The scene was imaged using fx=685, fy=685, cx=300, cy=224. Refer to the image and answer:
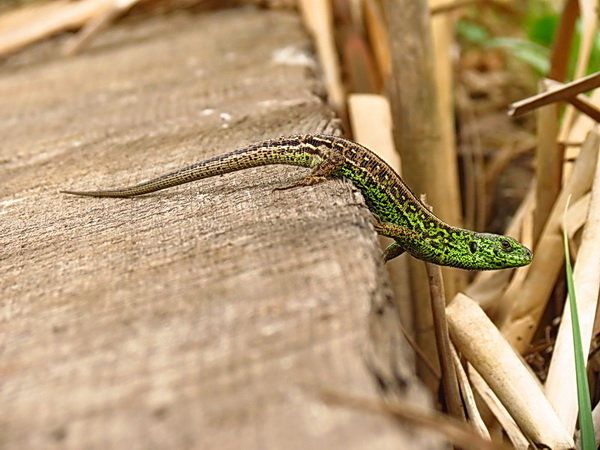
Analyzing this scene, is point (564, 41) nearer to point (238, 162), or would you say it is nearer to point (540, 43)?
point (540, 43)

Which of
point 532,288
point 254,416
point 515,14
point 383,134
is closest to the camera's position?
point 254,416

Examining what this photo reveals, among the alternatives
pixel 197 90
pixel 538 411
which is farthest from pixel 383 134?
pixel 538 411

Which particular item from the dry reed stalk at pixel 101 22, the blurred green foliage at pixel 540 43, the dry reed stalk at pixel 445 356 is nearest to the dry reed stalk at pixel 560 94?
the dry reed stalk at pixel 445 356

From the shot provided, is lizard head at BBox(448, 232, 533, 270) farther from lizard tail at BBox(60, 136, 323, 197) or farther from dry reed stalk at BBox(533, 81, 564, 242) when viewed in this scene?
lizard tail at BBox(60, 136, 323, 197)

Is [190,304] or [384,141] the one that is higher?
[190,304]

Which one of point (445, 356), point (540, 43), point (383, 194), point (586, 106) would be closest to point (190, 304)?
point (445, 356)

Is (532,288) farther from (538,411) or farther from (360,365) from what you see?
(360,365)
